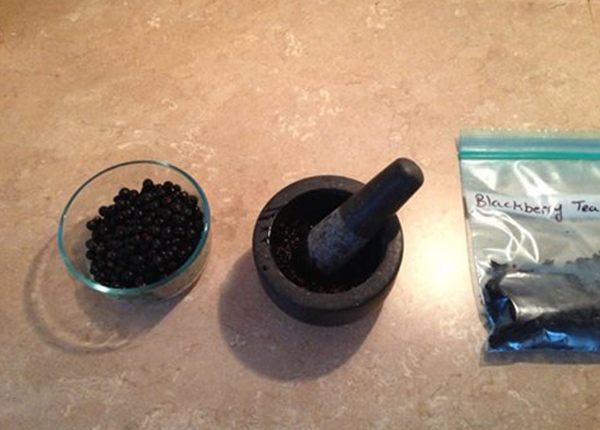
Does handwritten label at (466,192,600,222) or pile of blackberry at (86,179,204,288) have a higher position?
pile of blackberry at (86,179,204,288)

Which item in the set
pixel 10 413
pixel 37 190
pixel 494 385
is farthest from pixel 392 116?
pixel 10 413

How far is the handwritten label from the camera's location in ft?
2.30

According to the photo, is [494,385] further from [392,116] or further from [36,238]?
[36,238]

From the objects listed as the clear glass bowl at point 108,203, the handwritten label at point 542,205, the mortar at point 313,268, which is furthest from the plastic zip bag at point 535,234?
the clear glass bowl at point 108,203

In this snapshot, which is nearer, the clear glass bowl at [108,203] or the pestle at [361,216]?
the pestle at [361,216]

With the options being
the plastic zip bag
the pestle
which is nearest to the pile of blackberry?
the pestle

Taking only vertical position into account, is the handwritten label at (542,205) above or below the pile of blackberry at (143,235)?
below

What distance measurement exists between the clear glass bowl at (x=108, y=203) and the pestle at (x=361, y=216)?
0.46 feet

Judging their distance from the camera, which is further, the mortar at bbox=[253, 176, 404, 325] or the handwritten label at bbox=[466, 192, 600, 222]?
the handwritten label at bbox=[466, 192, 600, 222]

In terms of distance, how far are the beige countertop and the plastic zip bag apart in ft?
0.09

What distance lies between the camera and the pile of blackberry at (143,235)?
23.9 inches

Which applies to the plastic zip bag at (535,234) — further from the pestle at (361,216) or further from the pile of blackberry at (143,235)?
the pile of blackberry at (143,235)

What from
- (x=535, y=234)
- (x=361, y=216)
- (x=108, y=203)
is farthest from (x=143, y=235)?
(x=535, y=234)

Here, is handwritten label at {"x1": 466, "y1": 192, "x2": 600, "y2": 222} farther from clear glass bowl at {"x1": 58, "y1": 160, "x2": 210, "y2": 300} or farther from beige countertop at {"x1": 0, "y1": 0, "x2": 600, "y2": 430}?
clear glass bowl at {"x1": 58, "y1": 160, "x2": 210, "y2": 300}
